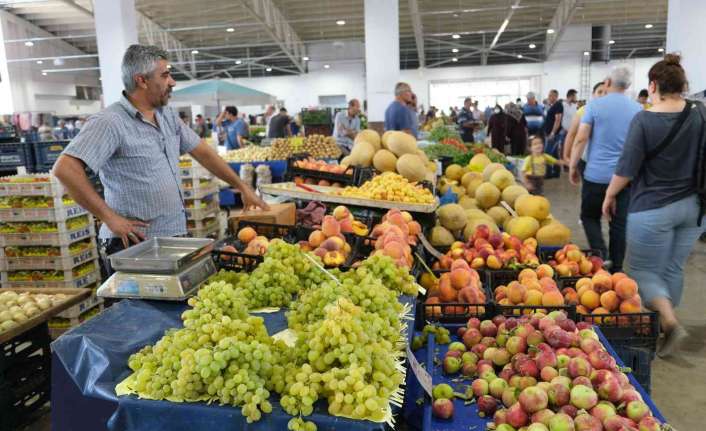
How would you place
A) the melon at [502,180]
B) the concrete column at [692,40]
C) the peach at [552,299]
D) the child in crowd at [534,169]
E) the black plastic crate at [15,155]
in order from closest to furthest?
the peach at [552,299] → the melon at [502,180] → the child in crowd at [534,169] → the concrete column at [692,40] → the black plastic crate at [15,155]

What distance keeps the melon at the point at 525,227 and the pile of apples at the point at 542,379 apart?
196cm

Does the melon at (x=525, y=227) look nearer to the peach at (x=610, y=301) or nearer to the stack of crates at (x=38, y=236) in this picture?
the peach at (x=610, y=301)

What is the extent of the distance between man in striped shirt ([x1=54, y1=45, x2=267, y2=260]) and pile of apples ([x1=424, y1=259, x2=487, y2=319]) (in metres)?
Answer: 1.33

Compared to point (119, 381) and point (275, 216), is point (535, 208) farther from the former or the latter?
point (119, 381)

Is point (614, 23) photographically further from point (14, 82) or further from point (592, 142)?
point (14, 82)

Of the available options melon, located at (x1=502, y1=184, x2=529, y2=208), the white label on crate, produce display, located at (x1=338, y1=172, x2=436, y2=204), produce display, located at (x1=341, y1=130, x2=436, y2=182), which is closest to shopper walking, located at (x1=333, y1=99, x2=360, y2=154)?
produce display, located at (x1=341, y1=130, x2=436, y2=182)

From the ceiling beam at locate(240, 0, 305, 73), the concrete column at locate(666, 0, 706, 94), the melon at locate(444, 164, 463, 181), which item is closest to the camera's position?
the melon at locate(444, 164, 463, 181)

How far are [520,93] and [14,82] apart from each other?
76.5 ft

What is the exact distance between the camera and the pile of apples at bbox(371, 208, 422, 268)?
249 centimetres

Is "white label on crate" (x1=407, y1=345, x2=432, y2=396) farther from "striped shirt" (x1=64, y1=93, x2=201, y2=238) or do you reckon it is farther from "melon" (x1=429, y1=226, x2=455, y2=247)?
"melon" (x1=429, y1=226, x2=455, y2=247)

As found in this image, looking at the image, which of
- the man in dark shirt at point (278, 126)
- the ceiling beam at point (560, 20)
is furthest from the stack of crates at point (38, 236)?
the ceiling beam at point (560, 20)

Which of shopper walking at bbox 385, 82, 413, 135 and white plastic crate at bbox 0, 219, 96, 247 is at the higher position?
shopper walking at bbox 385, 82, 413, 135

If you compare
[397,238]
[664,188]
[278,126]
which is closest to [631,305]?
[664,188]

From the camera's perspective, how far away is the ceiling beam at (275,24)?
17406 mm
